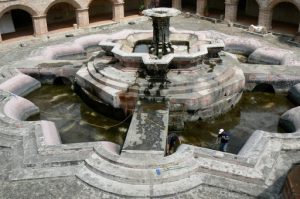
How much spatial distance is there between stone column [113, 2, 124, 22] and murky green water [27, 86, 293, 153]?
12.7m

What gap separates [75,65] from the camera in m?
14.7

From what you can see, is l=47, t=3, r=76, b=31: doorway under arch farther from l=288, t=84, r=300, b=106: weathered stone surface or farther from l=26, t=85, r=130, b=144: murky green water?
l=288, t=84, r=300, b=106: weathered stone surface

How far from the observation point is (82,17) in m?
23.6

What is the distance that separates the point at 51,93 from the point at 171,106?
5.72 metres

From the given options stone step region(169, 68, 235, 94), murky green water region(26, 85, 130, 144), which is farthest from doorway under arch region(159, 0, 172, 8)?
stone step region(169, 68, 235, 94)

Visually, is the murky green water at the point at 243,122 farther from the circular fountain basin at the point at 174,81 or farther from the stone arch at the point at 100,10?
the stone arch at the point at 100,10

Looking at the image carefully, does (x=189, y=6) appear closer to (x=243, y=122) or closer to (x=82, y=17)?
(x=82, y=17)

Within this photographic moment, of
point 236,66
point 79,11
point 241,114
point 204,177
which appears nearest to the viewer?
point 204,177

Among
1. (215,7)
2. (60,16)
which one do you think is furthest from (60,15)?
(215,7)

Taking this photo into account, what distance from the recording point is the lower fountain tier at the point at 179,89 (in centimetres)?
1138

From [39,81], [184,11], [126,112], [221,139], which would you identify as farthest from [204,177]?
[184,11]

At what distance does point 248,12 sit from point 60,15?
48.2 ft

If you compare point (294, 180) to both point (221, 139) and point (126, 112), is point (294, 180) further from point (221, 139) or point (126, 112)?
point (126, 112)

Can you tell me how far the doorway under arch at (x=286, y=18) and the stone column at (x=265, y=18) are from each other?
65cm
